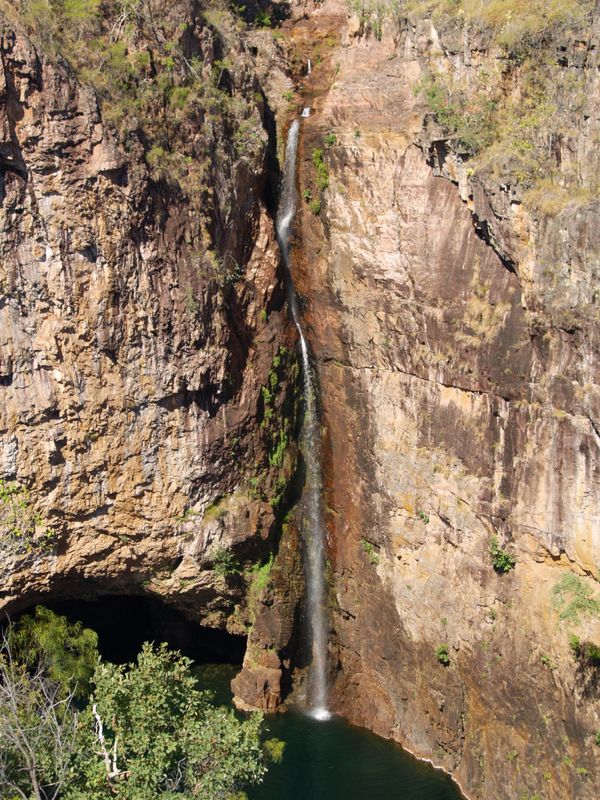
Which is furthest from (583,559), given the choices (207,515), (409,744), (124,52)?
(124,52)

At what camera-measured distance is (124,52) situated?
65.0 ft

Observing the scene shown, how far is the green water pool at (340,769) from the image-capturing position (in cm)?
1966

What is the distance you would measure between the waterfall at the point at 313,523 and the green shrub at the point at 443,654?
361 cm

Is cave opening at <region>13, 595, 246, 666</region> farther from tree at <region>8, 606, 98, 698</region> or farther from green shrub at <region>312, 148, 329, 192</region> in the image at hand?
green shrub at <region>312, 148, 329, 192</region>

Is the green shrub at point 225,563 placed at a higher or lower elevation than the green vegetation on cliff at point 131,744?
higher

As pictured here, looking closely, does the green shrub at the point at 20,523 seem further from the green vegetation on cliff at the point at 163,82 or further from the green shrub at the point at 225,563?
the green vegetation on cliff at the point at 163,82

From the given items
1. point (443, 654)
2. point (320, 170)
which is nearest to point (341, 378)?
point (320, 170)

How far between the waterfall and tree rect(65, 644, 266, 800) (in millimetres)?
7750

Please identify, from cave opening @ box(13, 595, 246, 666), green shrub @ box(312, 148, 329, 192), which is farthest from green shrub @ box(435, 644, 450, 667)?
green shrub @ box(312, 148, 329, 192)

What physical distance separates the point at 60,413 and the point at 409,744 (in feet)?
36.9

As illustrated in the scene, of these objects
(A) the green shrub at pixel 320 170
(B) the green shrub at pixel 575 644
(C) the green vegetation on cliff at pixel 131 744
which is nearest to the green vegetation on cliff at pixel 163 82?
(A) the green shrub at pixel 320 170

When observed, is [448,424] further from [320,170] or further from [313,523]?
[320,170]

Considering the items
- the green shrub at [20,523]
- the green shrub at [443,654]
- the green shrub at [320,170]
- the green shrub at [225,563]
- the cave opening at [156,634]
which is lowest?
the cave opening at [156,634]

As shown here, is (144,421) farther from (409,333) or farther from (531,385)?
(531,385)
